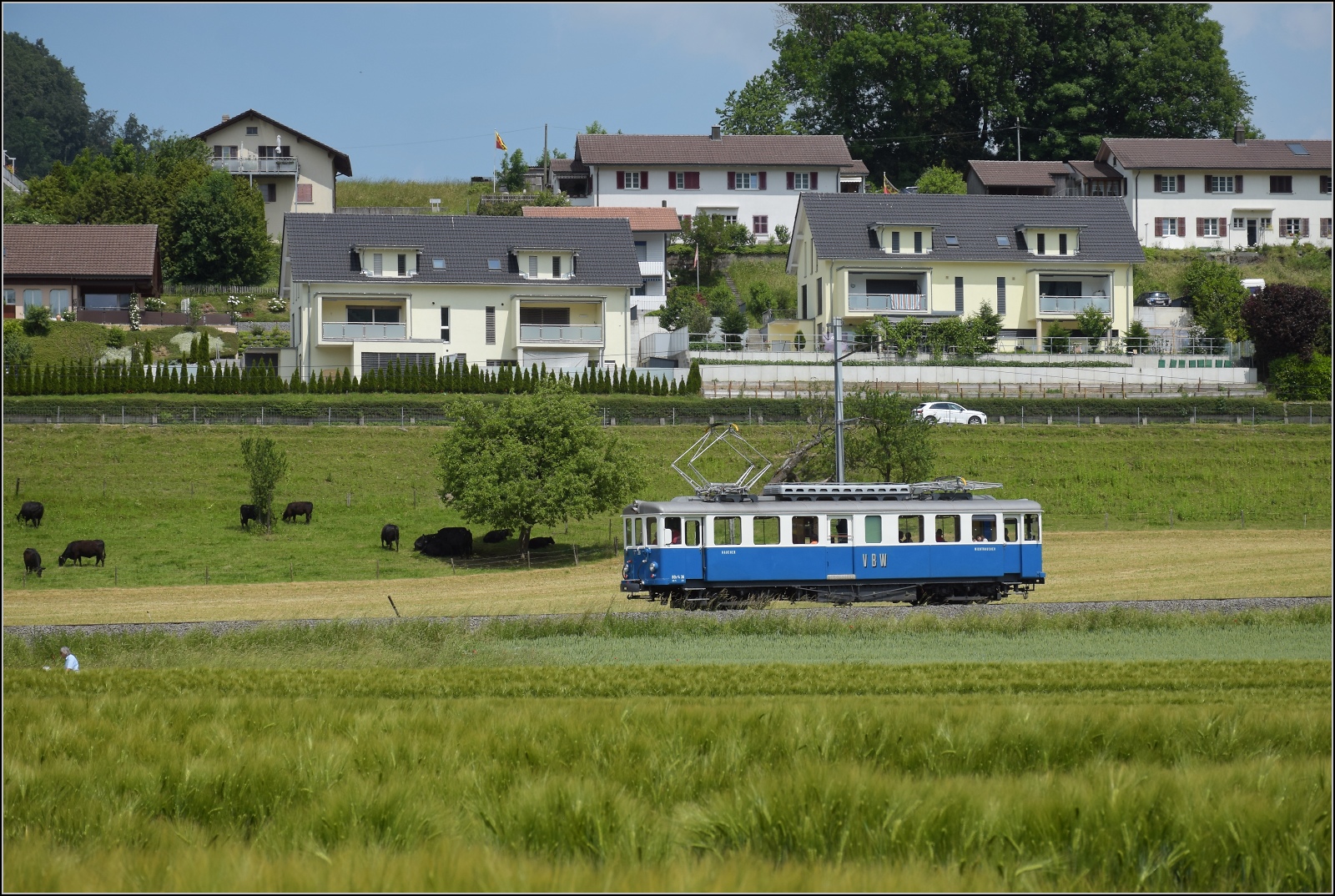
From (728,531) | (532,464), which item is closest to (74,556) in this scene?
(532,464)

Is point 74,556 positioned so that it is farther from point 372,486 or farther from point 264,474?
point 372,486

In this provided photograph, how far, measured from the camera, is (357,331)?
61.7 metres

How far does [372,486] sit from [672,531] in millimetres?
18735

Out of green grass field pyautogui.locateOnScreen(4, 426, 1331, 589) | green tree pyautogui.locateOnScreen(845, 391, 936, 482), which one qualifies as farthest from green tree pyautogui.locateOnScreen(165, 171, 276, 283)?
green tree pyautogui.locateOnScreen(845, 391, 936, 482)

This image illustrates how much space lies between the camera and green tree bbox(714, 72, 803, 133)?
100062 mm

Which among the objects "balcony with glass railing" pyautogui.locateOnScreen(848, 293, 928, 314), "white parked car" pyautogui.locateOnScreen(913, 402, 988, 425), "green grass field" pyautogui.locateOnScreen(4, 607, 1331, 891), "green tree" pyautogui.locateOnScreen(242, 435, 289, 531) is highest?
"balcony with glass railing" pyautogui.locateOnScreen(848, 293, 928, 314)

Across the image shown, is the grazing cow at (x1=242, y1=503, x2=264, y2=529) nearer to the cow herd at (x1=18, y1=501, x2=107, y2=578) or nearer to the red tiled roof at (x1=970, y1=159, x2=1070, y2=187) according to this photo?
the cow herd at (x1=18, y1=501, x2=107, y2=578)

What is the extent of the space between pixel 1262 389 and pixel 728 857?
194 ft

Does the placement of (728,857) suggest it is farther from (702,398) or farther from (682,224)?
(682,224)

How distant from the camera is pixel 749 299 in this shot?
7575cm

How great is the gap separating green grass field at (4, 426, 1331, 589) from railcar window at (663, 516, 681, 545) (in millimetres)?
9631

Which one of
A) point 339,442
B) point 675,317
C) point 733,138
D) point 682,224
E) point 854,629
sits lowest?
point 854,629

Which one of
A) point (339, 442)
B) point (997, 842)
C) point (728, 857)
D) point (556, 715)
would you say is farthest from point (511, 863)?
point (339, 442)

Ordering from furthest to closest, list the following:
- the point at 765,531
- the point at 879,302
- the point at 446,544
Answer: the point at 879,302
the point at 446,544
the point at 765,531
